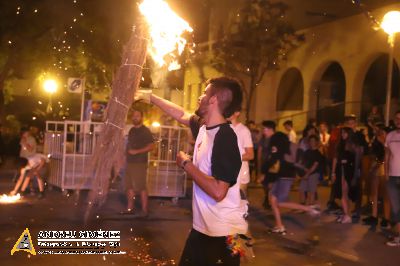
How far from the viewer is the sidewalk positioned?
22.7 feet

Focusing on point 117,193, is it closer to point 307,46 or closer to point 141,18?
point 141,18

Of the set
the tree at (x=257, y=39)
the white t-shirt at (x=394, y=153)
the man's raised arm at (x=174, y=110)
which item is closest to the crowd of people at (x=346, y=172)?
the white t-shirt at (x=394, y=153)

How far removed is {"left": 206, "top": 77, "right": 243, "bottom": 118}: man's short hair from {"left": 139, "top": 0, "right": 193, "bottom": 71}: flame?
259 cm

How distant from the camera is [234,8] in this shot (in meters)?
22.2

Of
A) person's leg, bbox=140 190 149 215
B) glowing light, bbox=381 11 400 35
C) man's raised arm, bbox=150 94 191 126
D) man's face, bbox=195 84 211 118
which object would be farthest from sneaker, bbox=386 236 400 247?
man's face, bbox=195 84 211 118

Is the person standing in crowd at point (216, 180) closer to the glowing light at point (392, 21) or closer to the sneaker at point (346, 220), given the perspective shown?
the sneaker at point (346, 220)

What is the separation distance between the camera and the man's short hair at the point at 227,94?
3758 millimetres

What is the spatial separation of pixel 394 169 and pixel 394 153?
9.7 inches

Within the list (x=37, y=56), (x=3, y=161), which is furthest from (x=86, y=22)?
(x=3, y=161)

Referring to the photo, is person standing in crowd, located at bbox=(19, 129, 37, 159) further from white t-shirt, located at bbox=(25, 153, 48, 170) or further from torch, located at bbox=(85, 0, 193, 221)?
torch, located at bbox=(85, 0, 193, 221)

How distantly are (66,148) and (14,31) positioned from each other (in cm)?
677

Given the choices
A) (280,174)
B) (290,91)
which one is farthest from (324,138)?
(290,91)

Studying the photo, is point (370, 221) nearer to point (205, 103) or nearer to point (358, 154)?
point (358, 154)

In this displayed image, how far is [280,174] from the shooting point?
30.1 ft
